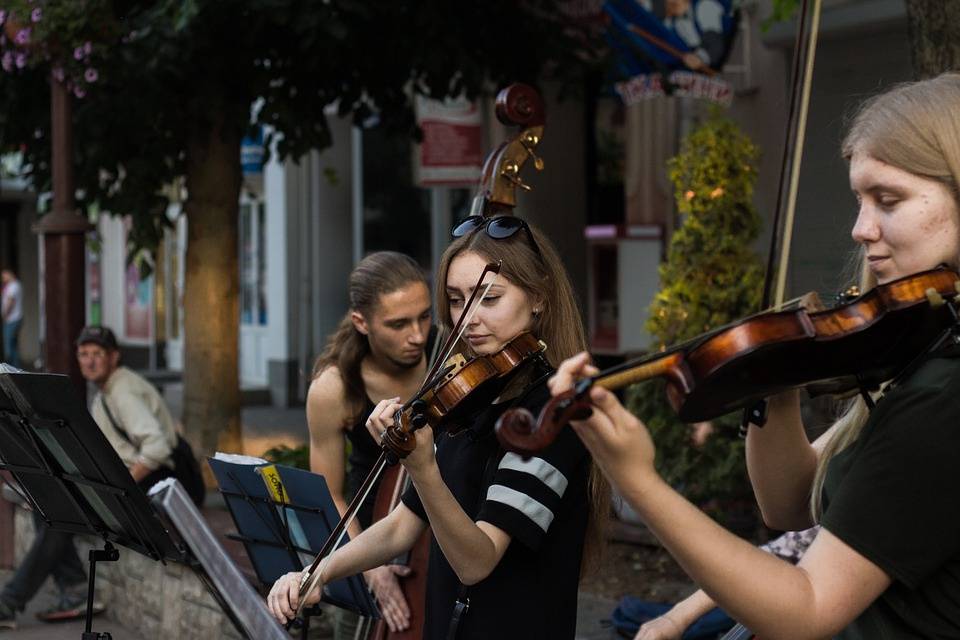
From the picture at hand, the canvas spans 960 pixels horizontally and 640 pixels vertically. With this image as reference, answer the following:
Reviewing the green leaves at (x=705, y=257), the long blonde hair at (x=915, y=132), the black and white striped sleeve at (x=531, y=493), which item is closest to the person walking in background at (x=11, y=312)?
the green leaves at (x=705, y=257)

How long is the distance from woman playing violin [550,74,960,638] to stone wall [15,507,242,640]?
394 cm

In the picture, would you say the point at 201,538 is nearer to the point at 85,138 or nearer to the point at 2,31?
the point at 2,31

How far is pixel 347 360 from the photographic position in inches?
155

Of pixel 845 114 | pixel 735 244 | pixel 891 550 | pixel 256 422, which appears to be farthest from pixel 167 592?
pixel 256 422

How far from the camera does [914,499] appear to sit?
1.55 metres

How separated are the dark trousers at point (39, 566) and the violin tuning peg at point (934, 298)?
5616 mm

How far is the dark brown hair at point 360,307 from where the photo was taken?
391 centimetres

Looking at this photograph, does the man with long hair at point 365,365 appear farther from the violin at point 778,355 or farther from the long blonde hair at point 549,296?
the violin at point 778,355

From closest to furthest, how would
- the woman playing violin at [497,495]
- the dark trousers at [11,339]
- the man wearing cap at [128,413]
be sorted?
the woman playing violin at [497,495] → the man wearing cap at [128,413] → the dark trousers at [11,339]

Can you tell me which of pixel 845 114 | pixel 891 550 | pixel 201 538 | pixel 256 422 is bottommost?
pixel 256 422

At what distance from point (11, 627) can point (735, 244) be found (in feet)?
13.4

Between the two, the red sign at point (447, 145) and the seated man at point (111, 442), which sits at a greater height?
the red sign at point (447, 145)

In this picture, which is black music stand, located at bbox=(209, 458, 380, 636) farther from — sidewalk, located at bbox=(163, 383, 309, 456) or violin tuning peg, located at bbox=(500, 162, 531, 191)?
sidewalk, located at bbox=(163, 383, 309, 456)

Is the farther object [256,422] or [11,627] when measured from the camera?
[256,422]
